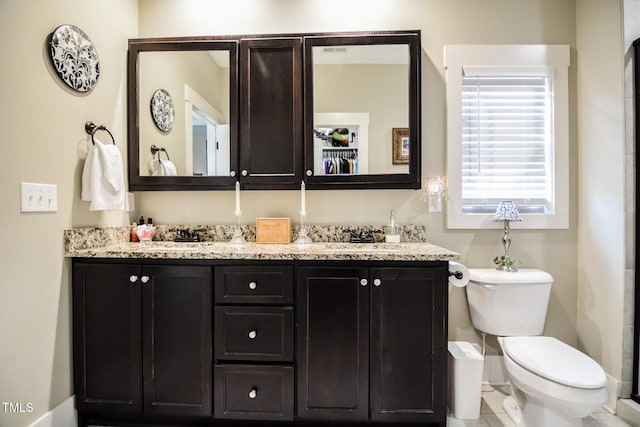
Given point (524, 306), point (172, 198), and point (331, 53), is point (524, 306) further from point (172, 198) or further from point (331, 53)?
point (172, 198)

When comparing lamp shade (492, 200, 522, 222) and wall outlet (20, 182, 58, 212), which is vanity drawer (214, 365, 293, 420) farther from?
lamp shade (492, 200, 522, 222)

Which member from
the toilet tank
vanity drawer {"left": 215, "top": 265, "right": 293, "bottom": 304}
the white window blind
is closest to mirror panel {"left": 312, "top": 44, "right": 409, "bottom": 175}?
the white window blind

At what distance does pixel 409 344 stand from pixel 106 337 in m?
1.55

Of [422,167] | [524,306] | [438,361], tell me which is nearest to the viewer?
[438,361]

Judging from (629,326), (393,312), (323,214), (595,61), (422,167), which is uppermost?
(595,61)

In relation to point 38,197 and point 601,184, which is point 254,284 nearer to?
point 38,197

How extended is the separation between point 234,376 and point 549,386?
1479 mm

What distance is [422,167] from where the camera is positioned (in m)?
2.10

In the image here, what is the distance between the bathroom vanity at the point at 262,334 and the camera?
4.99ft

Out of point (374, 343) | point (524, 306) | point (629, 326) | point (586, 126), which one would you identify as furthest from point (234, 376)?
point (586, 126)

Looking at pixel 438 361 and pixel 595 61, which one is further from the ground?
pixel 595 61

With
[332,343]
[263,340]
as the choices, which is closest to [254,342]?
[263,340]

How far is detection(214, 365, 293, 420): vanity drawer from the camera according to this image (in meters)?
1.54

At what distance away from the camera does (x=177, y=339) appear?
158 centimetres
